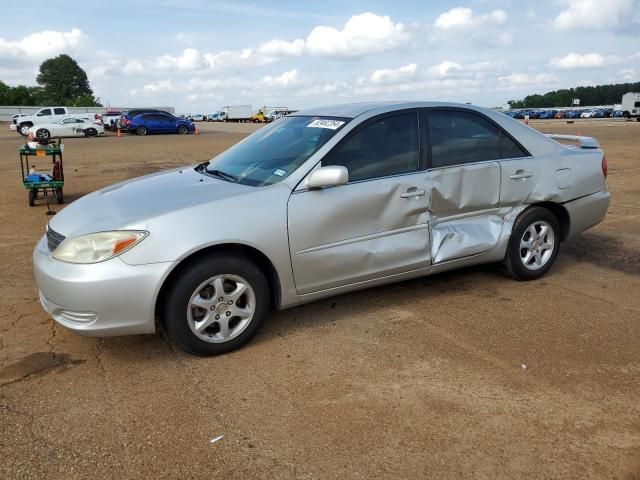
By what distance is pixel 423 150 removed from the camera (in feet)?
14.3

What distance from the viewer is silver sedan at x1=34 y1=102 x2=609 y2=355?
3348 mm

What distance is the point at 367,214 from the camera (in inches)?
157

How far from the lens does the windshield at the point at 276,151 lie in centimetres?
400

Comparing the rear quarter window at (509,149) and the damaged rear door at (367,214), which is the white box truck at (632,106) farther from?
the damaged rear door at (367,214)

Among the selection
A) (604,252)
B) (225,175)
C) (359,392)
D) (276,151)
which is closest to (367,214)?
(276,151)

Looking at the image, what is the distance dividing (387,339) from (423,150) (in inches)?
59.8

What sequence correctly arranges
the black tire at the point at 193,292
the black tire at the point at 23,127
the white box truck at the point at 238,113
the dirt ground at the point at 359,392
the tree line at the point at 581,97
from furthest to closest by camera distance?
the tree line at the point at 581,97 → the white box truck at the point at 238,113 → the black tire at the point at 23,127 → the black tire at the point at 193,292 → the dirt ground at the point at 359,392

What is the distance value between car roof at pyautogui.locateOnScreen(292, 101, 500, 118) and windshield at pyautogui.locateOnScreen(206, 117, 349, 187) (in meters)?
0.10

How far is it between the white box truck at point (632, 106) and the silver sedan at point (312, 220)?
63372 millimetres

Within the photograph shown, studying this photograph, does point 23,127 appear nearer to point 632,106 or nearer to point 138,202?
point 138,202

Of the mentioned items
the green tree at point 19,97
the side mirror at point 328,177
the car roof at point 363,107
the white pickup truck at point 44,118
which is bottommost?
the side mirror at point 328,177

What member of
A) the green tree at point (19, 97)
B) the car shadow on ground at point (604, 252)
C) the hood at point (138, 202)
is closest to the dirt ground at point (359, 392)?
the car shadow on ground at point (604, 252)

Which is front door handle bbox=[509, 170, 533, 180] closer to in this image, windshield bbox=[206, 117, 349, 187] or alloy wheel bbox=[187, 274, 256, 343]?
windshield bbox=[206, 117, 349, 187]

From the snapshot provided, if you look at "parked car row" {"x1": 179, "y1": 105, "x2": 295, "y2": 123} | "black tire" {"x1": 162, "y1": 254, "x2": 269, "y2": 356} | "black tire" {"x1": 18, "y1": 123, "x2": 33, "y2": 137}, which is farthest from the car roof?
"parked car row" {"x1": 179, "y1": 105, "x2": 295, "y2": 123}
